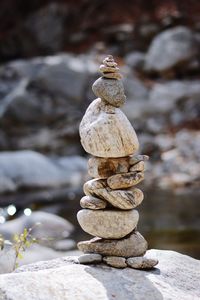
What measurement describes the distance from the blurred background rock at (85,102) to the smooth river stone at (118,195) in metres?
5.25

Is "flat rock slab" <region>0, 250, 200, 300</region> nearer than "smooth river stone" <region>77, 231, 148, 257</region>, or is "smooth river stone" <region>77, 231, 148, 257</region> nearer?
"flat rock slab" <region>0, 250, 200, 300</region>

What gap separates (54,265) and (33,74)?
20898 millimetres

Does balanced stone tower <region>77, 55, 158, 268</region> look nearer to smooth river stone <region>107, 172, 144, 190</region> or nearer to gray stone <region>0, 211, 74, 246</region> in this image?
smooth river stone <region>107, 172, 144, 190</region>

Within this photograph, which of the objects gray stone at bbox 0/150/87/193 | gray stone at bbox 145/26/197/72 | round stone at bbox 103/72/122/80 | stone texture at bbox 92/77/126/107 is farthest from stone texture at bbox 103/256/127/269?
gray stone at bbox 145/26/197/72

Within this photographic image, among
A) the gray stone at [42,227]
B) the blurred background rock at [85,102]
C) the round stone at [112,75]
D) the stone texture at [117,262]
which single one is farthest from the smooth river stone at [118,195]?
the gray stone at [42,227]

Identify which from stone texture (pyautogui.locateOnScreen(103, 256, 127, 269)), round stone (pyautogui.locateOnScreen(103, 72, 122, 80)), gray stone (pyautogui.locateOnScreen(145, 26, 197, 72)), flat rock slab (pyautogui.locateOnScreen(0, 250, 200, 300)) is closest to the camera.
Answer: flat rock slab (pyautogui.locateOnScreen(0, 250, 200, 300))

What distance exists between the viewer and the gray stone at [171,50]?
27953mm

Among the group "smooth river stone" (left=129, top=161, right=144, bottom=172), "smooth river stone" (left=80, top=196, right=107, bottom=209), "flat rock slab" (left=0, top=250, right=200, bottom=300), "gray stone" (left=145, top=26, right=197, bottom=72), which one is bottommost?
"flat rock slab" (left=0, top=250, right=200, bottom=300)

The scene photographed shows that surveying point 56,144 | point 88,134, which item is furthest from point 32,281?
point 56,144

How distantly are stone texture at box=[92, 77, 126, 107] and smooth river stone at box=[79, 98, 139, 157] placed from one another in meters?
0.12

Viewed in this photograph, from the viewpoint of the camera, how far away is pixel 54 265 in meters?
5.56

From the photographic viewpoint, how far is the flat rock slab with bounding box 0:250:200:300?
4.57 m

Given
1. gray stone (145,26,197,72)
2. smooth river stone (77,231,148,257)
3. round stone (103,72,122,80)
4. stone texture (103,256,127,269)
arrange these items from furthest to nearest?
gray stone (145,26,197,72) < round stone (103,72,122,80) < smooth river stone (77,231,148,257) < stone texture (103,256,127,269)

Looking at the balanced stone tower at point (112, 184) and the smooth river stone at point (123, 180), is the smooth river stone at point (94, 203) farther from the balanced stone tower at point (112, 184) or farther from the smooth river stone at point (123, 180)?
the smooth river stone at point (123, 180)
